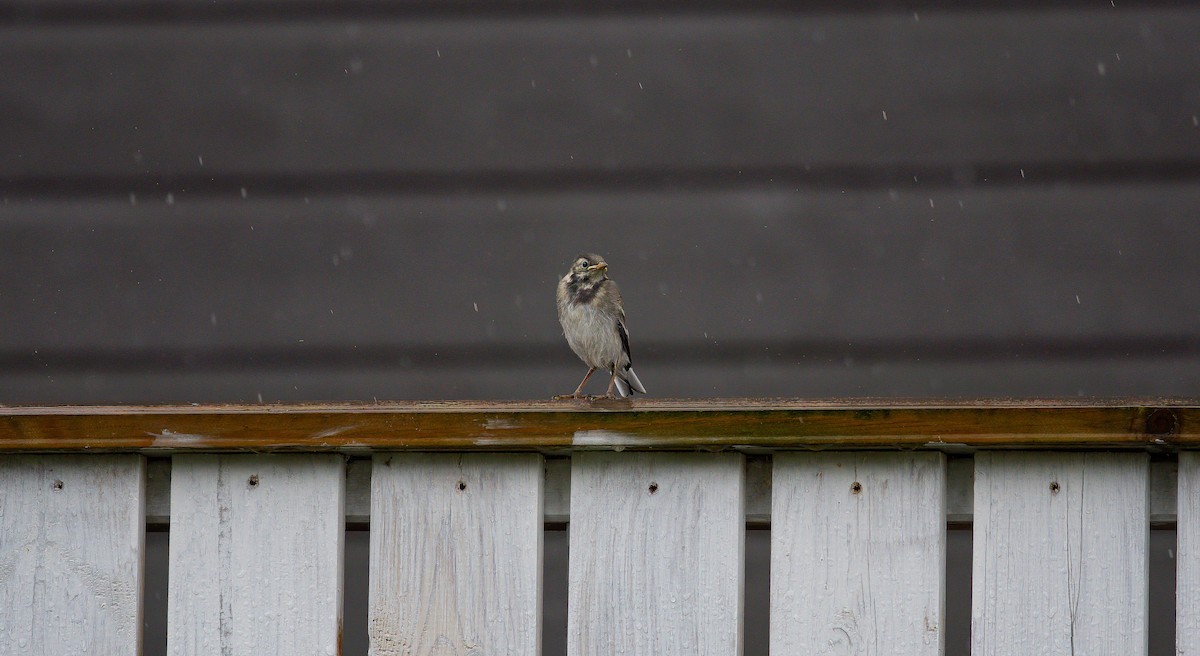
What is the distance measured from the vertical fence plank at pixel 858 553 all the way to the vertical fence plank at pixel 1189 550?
0.94 feet

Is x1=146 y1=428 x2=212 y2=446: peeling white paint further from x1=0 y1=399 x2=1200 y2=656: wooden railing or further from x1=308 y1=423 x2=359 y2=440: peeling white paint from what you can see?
x1=308 y1=423 x2=359 y2=440: peeling white paint

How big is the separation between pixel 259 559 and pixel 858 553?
810mm

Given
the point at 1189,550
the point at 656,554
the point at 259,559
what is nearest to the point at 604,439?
the point at 656,554

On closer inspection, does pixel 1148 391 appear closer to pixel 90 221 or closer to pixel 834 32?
pixel 834 32

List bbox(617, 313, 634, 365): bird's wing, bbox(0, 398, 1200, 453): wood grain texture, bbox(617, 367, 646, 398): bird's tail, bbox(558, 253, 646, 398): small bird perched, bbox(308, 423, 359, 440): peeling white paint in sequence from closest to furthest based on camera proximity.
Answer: bbox(0, 398, 1200, 453): wood grain texture < bbox(308, 423, 359, 440): peeling white paint < bbox(558, 253, 646, 398): small bird perched < bbox(617, 313, 634, 365): bird's wing < bbox(617, 367, 646, 398): bird's tail

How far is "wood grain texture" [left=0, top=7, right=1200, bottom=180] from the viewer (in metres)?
3.79

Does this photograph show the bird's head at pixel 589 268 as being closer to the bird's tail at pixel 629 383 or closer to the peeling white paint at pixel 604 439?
the bird's tail at pixel 629 383

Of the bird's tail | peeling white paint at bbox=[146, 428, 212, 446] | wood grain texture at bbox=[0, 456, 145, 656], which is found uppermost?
the bird's tail

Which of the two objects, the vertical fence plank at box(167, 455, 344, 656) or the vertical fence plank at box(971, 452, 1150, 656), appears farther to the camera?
the vertical fence plank at box(167, 455, 344, 656)

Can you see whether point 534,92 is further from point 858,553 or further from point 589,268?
point 858,553

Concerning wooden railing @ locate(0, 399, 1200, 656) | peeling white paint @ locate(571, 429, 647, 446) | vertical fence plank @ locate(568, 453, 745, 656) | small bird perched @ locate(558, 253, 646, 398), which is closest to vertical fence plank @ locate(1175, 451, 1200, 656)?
wooden railing @ locate(0, 399, 1200, 656)

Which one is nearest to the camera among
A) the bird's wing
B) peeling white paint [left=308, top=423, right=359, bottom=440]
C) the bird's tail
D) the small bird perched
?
peeling white paint [left=308, top=423, right=359, bottom=440]

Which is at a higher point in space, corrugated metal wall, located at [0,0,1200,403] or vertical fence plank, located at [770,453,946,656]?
corrugated metal wall, located at [0,0,1200,403]

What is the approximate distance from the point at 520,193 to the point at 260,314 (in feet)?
3.22
